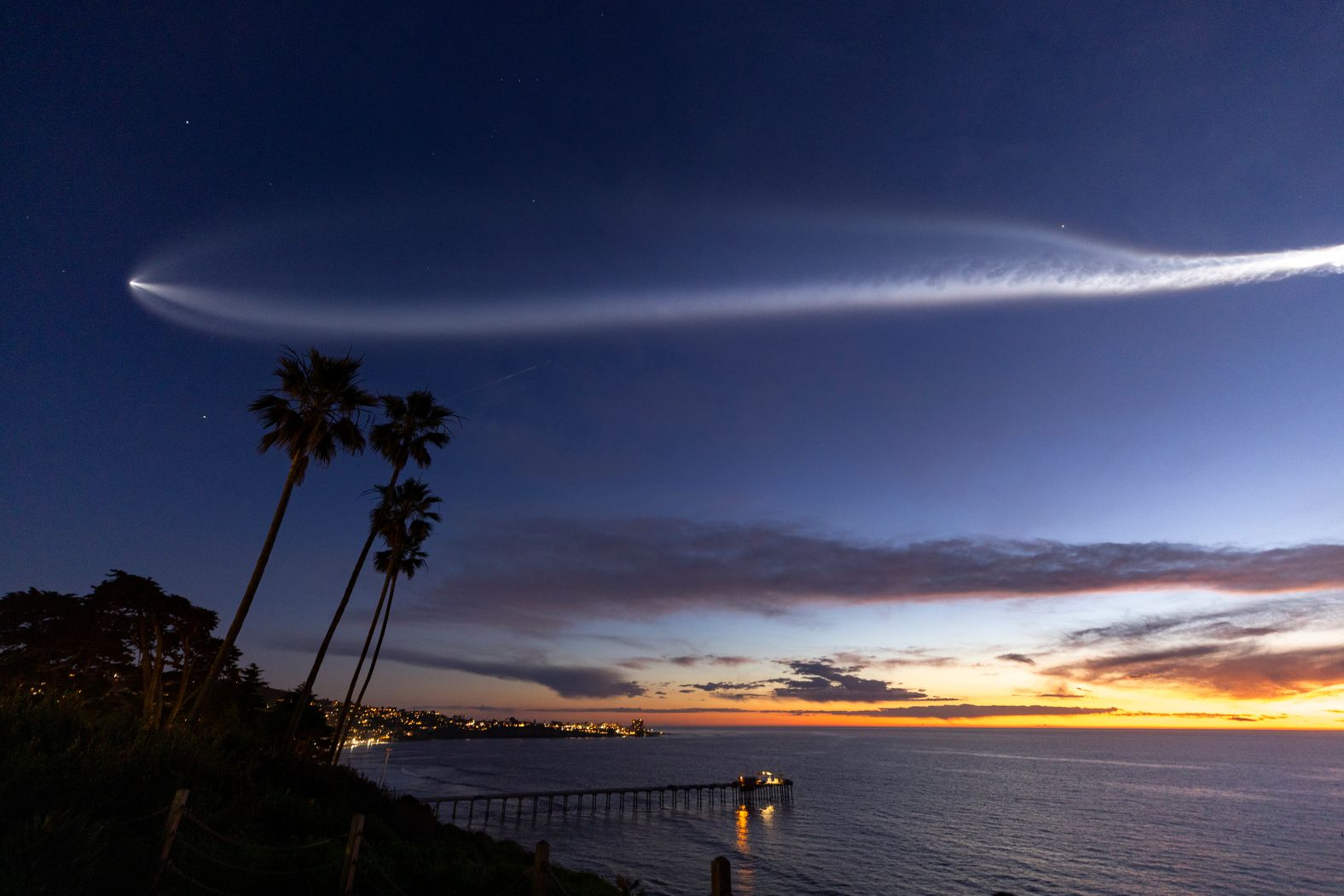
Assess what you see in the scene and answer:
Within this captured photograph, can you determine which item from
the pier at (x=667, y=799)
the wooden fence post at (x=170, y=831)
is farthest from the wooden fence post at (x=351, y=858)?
the pier at (x=667, y=799)

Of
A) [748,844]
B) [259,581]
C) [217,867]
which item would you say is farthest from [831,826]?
[217,867]

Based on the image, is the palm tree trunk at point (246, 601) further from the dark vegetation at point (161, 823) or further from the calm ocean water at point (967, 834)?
the calm ocean water at point (967, 834)

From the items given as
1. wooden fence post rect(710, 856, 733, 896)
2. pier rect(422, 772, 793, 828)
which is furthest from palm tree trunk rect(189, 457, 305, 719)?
pier rect(422, 772, 793, 828)

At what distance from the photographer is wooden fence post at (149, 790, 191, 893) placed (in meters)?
11.0

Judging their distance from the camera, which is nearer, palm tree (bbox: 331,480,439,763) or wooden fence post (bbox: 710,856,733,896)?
wooden fence post (bbox: 710,856,733,896)

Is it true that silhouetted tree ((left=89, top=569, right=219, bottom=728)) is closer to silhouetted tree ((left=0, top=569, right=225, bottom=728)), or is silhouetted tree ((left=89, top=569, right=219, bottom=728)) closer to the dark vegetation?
silhouetted tree ((left=0, top=569, right=225, bottom=728))

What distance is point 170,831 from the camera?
11.3 metres

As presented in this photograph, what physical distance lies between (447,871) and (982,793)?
355 feet

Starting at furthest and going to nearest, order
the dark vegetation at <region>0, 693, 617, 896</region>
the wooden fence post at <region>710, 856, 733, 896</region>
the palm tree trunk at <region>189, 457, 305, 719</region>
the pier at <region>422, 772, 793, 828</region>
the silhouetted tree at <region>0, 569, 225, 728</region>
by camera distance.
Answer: the pier at <region>422, 772, 793, 828</region> → the silhouetted tree at <region>0, 569, 225, 728</region> → the palm tree trunk at <region>189, 457, 305, 719</region> → the dark vegetation at <region>0, 693, 617, 896</region> → the wooden fence post at <region>710, 856, 733, 896</region>

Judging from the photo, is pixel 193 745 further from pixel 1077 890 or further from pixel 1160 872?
pixel 1160 872

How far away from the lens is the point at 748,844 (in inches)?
2424

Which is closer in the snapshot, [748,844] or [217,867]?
[217,867]

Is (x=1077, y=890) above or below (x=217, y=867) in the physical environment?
below

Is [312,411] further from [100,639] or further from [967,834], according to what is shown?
[967,834]
